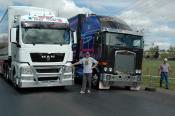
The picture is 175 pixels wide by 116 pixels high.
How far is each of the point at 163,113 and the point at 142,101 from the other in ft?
9.63

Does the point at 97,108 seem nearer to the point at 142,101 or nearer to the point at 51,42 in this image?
the point at 142,101

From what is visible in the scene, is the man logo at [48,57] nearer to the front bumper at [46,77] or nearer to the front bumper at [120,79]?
the front bumper at [46,77]

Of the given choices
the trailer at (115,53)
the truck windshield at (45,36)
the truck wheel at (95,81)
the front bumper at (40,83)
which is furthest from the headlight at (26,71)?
the truck wheel at (95,81)

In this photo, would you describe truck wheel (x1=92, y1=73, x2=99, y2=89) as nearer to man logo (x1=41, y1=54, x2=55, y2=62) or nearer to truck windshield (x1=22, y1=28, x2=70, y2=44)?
truck windshield (x1=22, y1=28, x2=70, y2=44)

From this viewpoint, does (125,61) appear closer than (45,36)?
No

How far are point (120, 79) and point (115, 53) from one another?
4.08 feet

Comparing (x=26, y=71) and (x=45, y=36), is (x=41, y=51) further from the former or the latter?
(x=26, y=71)

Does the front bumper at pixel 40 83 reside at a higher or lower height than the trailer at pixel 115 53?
lower

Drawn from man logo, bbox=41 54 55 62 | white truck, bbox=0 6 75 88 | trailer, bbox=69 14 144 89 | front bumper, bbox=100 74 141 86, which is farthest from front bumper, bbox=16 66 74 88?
trailer, bbox=69 14 144 89

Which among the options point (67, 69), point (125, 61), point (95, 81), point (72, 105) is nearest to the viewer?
point (72, 105)

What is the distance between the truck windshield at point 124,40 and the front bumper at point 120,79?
1.46 meters

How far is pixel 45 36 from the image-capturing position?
16078 mm

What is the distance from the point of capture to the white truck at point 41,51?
15.6 metres

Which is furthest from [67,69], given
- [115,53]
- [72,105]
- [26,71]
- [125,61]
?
[72,105]
